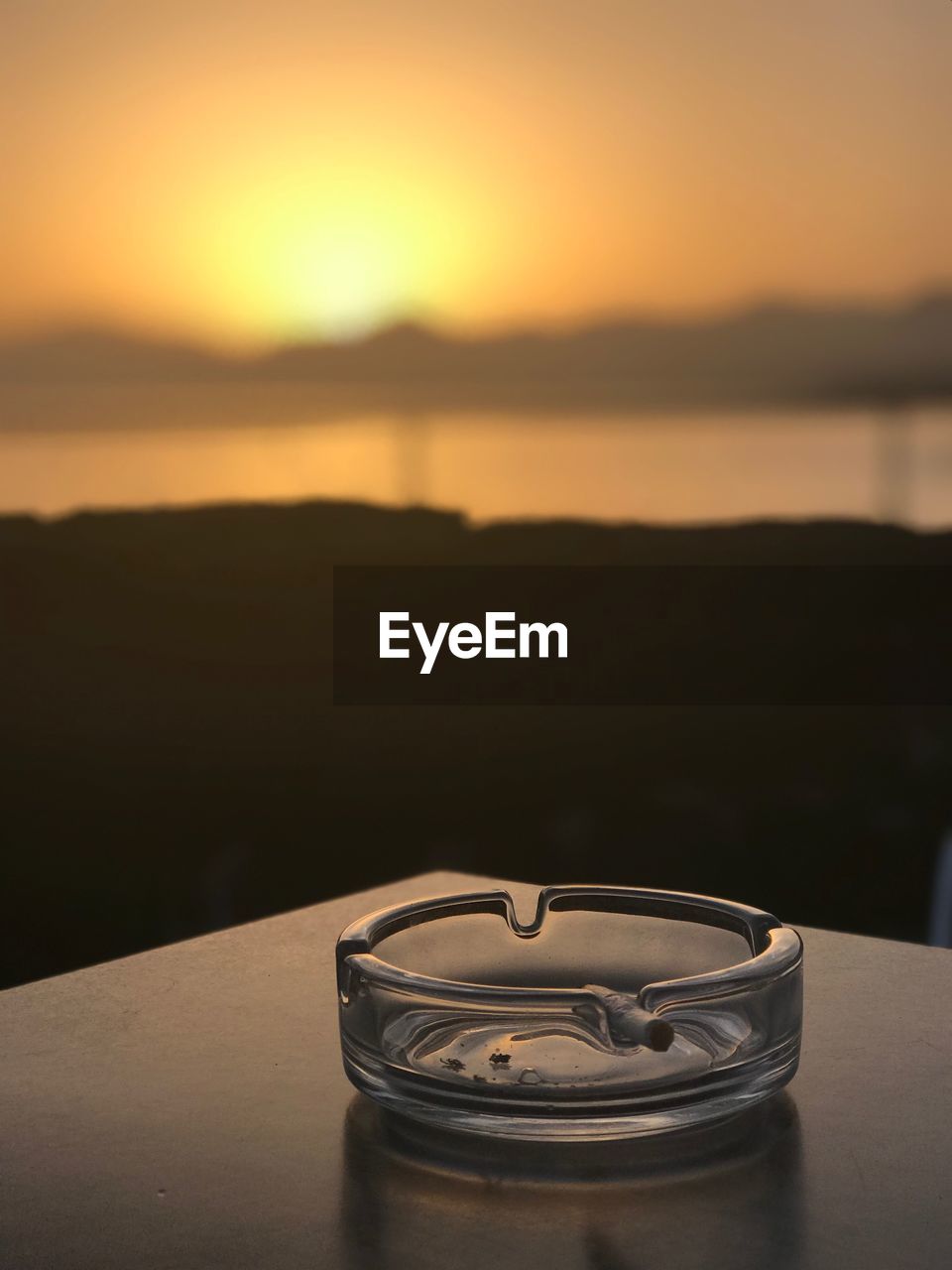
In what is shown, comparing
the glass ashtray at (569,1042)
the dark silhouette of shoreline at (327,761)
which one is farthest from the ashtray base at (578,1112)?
the dark silhouette of shoreline at (327,761)

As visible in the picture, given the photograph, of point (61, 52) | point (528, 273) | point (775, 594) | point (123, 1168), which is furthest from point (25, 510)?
point (123, 1168)

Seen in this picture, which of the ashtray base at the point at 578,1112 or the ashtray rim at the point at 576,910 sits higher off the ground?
the ashtray rim at the point at 576,910

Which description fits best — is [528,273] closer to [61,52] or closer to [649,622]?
[649,622]

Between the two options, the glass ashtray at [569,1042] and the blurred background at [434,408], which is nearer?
the glass ashtray at [569,1042]

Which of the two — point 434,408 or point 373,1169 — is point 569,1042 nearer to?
point 373,1169

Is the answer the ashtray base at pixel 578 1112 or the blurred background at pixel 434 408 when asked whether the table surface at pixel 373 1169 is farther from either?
the blurred background at pixel 434 408

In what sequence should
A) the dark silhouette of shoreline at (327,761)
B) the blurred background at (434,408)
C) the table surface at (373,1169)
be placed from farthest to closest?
1. the dark silhouette of shoreline at (327,761)
2. the blurred background at (434,408)
3. the table surface at (373,1169)

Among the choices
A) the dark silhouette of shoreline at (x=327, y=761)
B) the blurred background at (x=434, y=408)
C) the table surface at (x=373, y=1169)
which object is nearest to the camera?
the table surface at (x=373, y=1169)
